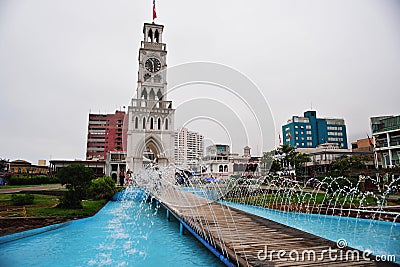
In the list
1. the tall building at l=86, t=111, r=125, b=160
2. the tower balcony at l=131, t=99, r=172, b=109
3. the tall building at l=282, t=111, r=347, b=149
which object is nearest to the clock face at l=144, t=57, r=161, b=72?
the tower balcony at l=131, t=99, r=172, b=109

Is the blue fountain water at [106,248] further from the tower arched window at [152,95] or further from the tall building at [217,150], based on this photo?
the tower arched window at [152,95]

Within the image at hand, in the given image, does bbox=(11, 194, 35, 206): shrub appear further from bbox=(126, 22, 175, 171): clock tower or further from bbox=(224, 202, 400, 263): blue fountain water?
bbox=(126, 22, 175, 171): clock tower

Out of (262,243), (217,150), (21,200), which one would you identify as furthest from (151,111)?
(262,243)

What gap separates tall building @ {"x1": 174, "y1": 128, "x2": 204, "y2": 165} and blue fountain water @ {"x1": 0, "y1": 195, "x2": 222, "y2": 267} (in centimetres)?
3042

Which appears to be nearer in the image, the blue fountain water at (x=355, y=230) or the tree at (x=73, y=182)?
the blue fountain water at (x=355, y=230)

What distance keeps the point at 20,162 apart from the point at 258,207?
186 feet

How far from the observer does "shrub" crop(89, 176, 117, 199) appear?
1927 cm

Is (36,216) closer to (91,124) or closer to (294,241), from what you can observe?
(294,241)

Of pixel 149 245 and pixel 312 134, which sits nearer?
pixel 149 245

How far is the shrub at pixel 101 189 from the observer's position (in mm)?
19266

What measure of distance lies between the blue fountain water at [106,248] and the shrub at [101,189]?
8.52m

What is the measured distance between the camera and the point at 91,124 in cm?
8819

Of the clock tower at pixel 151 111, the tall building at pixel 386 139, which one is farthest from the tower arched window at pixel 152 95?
the tall building at pixel 386 139

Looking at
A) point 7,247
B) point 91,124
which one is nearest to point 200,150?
point 7,247
